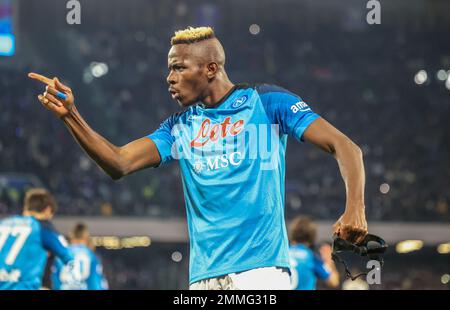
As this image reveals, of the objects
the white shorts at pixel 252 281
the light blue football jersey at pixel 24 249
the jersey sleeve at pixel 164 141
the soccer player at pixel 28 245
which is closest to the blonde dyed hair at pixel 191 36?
the jersey sleeve at pixel 164 141

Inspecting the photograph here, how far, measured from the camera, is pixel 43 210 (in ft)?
23.7

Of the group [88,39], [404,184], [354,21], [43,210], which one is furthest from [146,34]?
[43,210]

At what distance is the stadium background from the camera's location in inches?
829

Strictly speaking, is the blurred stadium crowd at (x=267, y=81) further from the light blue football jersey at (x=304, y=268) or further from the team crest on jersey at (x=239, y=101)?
the team crest on jersey at (x=239, y=101)

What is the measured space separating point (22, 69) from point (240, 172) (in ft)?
71.9

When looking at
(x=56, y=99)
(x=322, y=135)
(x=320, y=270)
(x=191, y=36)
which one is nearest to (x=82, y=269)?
(x=320, y=270)

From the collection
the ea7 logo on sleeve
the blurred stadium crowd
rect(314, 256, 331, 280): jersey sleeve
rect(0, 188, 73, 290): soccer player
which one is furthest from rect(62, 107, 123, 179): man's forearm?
the blurred stadium crowd

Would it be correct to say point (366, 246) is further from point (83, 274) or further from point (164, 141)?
point (83, 274)

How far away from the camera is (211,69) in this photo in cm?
362

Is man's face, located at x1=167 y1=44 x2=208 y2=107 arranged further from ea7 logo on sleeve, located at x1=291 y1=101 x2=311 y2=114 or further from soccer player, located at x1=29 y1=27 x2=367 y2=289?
ea7 logo on sleeve, located at x1=291 y1=101 x2=311 y2=114

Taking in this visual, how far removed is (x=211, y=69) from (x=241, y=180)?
0.56 m

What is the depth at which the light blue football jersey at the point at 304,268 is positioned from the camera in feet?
27.3

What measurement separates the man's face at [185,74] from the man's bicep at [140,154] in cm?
27
